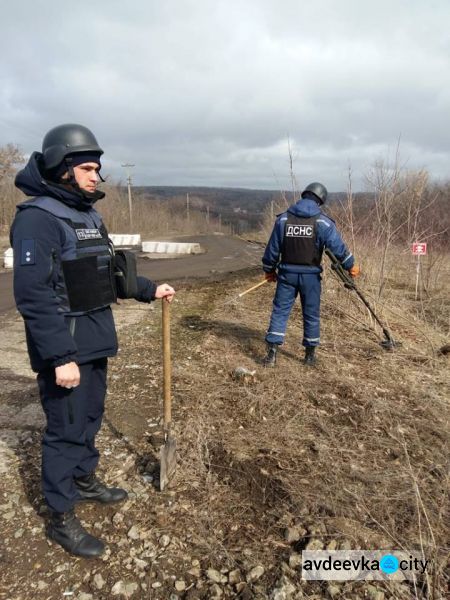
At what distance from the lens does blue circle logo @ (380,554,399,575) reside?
213 centimetres

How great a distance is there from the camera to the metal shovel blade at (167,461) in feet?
9.05

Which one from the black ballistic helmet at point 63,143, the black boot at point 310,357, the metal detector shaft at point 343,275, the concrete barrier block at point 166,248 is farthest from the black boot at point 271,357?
the concrete barrier block at point 166,248

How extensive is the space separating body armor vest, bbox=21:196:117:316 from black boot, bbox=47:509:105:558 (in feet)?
3.66

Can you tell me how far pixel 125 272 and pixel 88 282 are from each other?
38cm

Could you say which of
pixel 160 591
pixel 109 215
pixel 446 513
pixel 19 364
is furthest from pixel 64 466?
pixel 109 215

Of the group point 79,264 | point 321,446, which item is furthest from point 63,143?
point 321,446

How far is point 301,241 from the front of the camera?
4.80m

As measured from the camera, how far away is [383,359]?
546 cm

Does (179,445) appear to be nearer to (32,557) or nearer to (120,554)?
(120,554)

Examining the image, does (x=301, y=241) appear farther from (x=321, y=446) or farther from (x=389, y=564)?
(x=389, y=564)

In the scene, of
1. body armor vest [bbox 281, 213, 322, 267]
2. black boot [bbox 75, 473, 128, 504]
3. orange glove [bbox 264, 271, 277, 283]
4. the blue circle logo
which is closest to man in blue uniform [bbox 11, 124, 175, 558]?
black boot [bbox 75, 473, 128, 504]

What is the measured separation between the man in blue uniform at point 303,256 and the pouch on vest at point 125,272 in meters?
2.60

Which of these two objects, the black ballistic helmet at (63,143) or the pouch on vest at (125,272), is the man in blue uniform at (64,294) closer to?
the black ballistic helmet at (63,143)

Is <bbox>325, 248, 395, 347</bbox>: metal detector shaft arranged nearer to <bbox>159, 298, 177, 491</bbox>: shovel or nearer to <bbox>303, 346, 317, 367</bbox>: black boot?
<bbox>303, 346, 317, 367</bbox>: black boot
